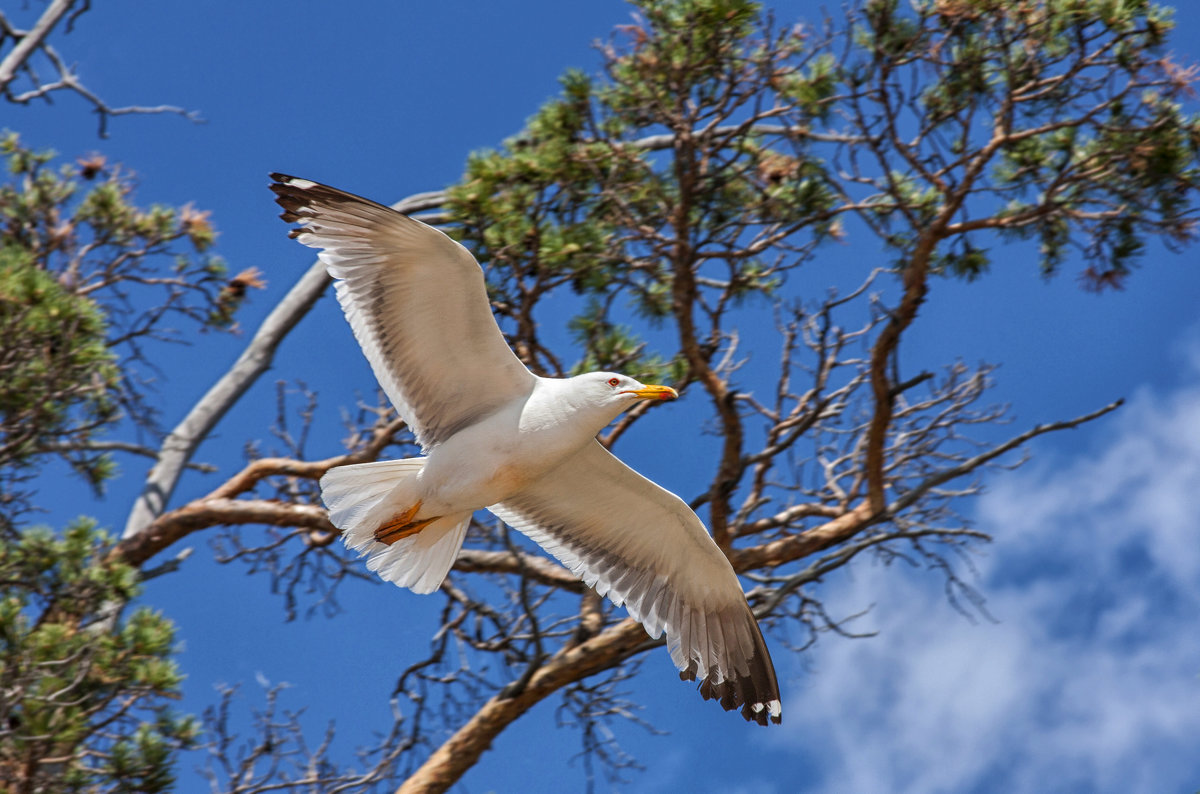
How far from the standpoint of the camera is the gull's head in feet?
13.5

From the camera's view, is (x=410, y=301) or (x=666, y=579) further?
(x=666, y=579)

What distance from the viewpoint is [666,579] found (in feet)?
15.9

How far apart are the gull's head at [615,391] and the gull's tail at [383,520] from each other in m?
0.64

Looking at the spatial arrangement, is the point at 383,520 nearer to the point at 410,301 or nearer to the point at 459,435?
the point at 459,435

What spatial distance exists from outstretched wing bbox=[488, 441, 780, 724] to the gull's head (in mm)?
641

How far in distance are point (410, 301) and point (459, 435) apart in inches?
18.7

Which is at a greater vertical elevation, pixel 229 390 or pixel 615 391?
pixel 229 390

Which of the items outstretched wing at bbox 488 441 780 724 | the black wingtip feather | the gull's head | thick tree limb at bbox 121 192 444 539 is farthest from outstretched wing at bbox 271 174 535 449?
thick tree limb at bbox 121 192 444 539

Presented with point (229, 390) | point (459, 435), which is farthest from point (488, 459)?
point (229, 390)

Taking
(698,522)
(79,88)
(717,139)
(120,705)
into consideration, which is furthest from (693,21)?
(79,88)

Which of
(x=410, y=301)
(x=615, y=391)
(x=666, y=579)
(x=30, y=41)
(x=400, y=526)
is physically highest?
(x=30, y=41)

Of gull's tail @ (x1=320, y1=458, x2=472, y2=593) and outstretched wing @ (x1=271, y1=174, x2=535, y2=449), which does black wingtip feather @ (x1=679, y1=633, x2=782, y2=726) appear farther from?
outstretched wing @ (x1=271, y1=174, x2=535, y2=449)

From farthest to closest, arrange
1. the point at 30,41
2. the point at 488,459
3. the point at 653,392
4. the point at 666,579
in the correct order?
the point at 30,41
the point at 666,579
the point at 488,459
the point at 653,392

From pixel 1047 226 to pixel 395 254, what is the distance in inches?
116
